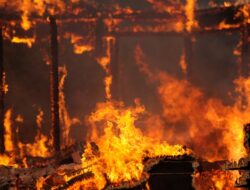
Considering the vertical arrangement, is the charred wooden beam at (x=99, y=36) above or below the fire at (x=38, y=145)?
above

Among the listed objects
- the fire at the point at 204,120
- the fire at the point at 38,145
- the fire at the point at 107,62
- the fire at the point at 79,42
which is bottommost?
the fire at the point at 38,145

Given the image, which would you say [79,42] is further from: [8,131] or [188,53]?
[8,131]

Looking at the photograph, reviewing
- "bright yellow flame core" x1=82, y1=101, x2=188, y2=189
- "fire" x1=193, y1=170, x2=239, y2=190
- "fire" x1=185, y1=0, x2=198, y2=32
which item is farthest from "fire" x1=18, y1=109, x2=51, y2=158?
"fire" x1=193, y1=170, x2=239, y2=190

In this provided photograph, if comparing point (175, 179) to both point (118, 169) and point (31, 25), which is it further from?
point (31, 25)

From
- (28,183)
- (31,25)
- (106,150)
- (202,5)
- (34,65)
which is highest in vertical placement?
(202,5)

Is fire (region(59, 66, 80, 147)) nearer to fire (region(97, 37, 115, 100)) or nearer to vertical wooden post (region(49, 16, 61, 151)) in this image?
fire (region(97, 37, 115, 100))

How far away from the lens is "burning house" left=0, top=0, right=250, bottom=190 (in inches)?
547

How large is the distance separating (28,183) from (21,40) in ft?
32.6

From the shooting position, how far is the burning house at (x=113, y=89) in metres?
13.9

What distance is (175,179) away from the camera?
11094 mm

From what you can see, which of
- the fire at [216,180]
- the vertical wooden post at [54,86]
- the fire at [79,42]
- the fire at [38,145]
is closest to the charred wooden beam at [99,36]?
the fire at [79,42]

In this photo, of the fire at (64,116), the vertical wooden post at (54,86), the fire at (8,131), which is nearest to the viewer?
the vertical wooden post at (54,86)

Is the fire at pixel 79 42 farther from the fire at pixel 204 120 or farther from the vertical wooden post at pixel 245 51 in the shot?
the vertical wooden post at pixel 245 51

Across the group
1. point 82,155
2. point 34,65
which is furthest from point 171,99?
point 82,155
